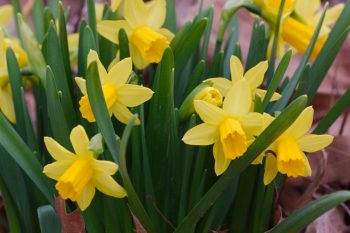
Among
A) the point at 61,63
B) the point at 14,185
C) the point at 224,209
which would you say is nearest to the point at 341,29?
the point at 224,209

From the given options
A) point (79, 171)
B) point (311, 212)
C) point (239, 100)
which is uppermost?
point (239, 100)

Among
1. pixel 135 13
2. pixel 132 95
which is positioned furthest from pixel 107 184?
pixel 135 13

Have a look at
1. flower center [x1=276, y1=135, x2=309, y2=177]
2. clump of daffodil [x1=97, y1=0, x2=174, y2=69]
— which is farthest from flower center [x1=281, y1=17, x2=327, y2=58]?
flower center [x1=276, y1=135, x2=309, y2=177]

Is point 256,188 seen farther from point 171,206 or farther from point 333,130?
point 333,130

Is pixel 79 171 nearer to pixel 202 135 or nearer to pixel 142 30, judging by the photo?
pixel 202 135

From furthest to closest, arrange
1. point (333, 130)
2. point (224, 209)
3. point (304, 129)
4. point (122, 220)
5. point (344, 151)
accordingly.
Result: point (333, 130) → point (344, 151) → point (224, 209) → point (122, 220) → point (304, 129)

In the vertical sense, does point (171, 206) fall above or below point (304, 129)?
below

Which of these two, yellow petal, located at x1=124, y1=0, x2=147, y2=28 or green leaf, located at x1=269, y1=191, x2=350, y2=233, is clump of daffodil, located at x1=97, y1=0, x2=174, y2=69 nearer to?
yellow petal, located at x1=124, y1=0, x2=147, y2=28
